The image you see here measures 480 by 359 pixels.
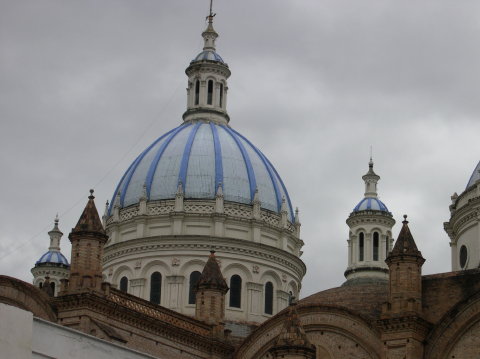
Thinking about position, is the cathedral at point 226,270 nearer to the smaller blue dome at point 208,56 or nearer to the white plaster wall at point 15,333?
the smaller blue dome at point 208,56

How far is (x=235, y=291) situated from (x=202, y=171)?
737 cm

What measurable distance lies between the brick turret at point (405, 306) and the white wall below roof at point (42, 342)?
17.5 metres

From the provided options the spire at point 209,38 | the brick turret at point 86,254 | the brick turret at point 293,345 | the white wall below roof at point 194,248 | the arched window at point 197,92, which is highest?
the spire at point 209,38

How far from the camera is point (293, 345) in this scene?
46.1m

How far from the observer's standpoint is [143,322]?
167 ft

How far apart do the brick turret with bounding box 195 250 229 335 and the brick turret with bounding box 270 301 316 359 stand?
895 cm

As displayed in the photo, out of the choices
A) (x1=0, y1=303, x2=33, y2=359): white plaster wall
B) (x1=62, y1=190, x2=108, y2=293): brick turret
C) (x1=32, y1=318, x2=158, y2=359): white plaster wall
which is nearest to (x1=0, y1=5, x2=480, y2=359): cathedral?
(x1=62, y1=190, x2=108, y2=293): brick turret

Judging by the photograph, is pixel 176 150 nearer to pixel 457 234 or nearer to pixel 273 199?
pixel 273 199

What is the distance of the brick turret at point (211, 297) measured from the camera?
182 ft

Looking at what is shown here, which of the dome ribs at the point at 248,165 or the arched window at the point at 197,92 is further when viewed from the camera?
the arched window at the point at 197,92

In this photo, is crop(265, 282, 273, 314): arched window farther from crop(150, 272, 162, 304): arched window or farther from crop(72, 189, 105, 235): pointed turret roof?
crop(72, 189, 105, 235): pointed turret roof

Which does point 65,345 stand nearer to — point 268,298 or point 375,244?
point 375,244

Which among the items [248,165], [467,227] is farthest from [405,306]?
[248,165]

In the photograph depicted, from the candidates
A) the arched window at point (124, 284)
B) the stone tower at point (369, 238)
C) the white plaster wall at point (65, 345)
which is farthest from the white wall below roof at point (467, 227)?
the white plaster wall at point (65, 345)
